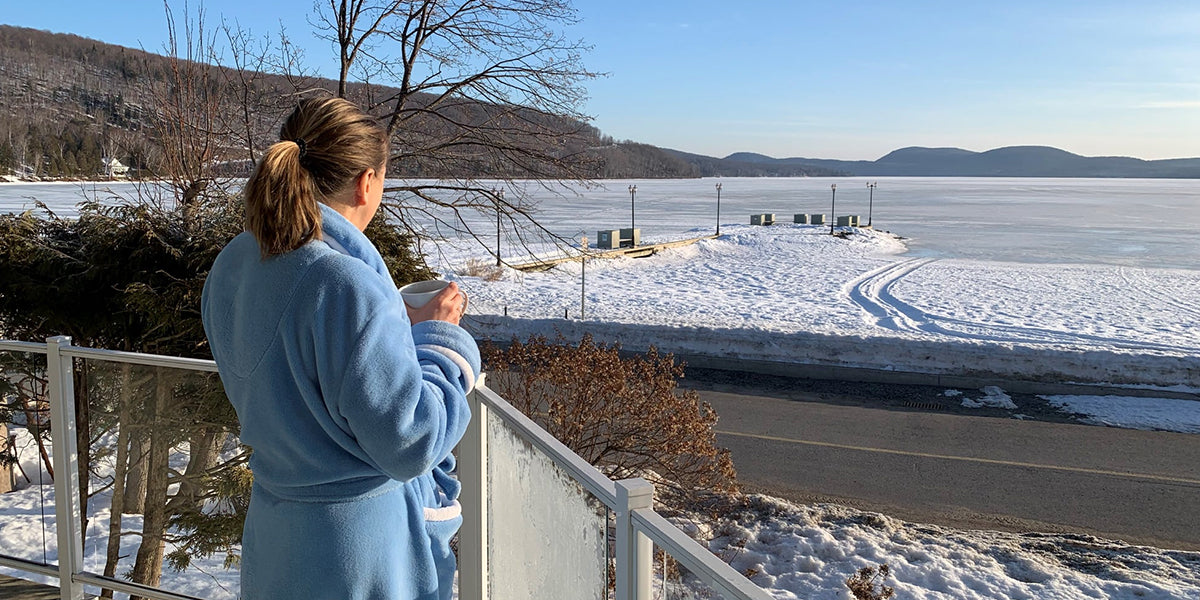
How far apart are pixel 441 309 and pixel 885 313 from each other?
24865 mm

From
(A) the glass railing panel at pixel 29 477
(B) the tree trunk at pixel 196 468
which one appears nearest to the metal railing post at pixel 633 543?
(B) the tree trunk at pixel 196 468

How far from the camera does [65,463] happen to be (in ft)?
11.9

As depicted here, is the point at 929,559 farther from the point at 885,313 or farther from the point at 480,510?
the point at 885,313

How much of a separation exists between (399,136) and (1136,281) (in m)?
30.6

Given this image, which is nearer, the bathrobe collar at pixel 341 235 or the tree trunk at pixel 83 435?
the bathrobe collar at pixel 341 235

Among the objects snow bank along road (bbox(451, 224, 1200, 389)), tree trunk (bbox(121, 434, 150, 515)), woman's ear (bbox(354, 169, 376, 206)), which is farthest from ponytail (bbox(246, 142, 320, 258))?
snow bank along road (bbox(451, 224, 1200, 389))

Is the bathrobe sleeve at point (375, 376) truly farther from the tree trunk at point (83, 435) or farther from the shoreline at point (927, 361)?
the shoreline at point (927, 361)

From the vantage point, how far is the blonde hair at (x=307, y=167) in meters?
1.49

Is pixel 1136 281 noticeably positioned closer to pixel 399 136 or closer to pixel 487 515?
pixel 399 136

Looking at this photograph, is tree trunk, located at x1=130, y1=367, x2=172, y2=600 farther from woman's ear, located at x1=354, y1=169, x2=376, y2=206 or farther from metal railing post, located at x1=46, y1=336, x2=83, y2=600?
woman's ear, located at x1=354, y1=169, x2=376, y2=206

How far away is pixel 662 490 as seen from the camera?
32.1ft

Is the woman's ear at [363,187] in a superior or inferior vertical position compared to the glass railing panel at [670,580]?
superior

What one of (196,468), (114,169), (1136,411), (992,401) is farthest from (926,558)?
(114,169)

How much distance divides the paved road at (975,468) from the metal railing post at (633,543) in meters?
9.11
